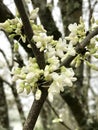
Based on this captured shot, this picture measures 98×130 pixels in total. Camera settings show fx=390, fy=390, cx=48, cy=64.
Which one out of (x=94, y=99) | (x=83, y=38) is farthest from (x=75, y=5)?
(x=94, y=99)

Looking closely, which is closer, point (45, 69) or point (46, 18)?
point (45, 69)

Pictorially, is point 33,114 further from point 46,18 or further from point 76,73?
point 76,73

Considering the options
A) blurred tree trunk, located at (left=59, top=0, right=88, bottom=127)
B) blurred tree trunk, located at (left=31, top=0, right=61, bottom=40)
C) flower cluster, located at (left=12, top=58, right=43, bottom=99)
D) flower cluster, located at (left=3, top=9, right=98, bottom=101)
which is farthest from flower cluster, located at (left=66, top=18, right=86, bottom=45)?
blurred tree trunk, located at (left=59, top=0, right=88, bottom=127)

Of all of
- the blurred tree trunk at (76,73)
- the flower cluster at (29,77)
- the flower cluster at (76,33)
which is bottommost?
the flower cluster at (29,77)

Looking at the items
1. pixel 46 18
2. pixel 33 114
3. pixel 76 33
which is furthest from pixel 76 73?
pixel 33 114

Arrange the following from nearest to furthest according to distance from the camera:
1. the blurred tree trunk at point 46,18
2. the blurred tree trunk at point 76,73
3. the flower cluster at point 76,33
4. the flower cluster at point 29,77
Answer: the flower cluster at point 29,77
the flower cluster at point 76,33
the blurred tree trunk at point 46,18
the blurred tree trunk at point 76,73

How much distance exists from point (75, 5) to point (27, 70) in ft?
9.91

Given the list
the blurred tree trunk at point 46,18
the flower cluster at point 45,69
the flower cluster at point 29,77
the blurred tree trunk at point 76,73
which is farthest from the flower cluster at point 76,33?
the blurred tree trunk at point 76,73

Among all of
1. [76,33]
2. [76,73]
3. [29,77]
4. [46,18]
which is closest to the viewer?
[29,77]

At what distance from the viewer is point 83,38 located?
1479mm

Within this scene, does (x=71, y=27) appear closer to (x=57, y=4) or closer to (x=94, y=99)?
(x=57, y=4)

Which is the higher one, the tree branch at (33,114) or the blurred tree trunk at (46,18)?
the blurred tree trunk at (46,18)

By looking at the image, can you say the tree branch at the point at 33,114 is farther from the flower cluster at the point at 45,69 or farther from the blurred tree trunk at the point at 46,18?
the blurred tree trunk at the point at 46,18

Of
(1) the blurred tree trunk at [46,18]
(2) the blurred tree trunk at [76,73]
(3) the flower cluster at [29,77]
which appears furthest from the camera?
(2) the blurred tree trunk at [76,73]
